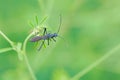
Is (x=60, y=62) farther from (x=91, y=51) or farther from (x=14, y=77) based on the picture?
(x=14, y=77)

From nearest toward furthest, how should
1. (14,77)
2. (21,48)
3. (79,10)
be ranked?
1. (21,48)
2. (14,77)
3. (79,10)

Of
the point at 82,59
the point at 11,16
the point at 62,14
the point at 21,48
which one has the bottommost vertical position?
the point at 21,48

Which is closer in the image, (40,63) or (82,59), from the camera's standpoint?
(40,63)

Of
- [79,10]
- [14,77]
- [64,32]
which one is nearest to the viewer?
[14,77]

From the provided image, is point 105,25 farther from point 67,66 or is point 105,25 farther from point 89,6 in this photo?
point 67,66

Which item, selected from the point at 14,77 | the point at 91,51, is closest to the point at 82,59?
the point at 91,51

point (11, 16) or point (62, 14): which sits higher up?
point (11, 16)
